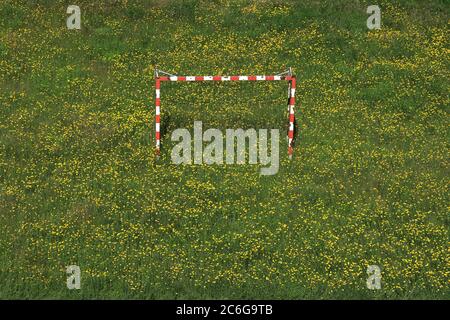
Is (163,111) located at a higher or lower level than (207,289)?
higher

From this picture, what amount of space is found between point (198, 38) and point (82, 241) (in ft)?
49.3

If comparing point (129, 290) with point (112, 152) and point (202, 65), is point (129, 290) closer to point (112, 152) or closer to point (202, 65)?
point (112, 152)

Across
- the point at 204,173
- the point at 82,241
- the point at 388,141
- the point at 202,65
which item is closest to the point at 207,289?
the point at 82,241

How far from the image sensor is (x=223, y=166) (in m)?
18.2

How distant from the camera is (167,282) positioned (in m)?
13.3

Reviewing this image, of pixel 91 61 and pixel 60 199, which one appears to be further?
pixel 91 61
